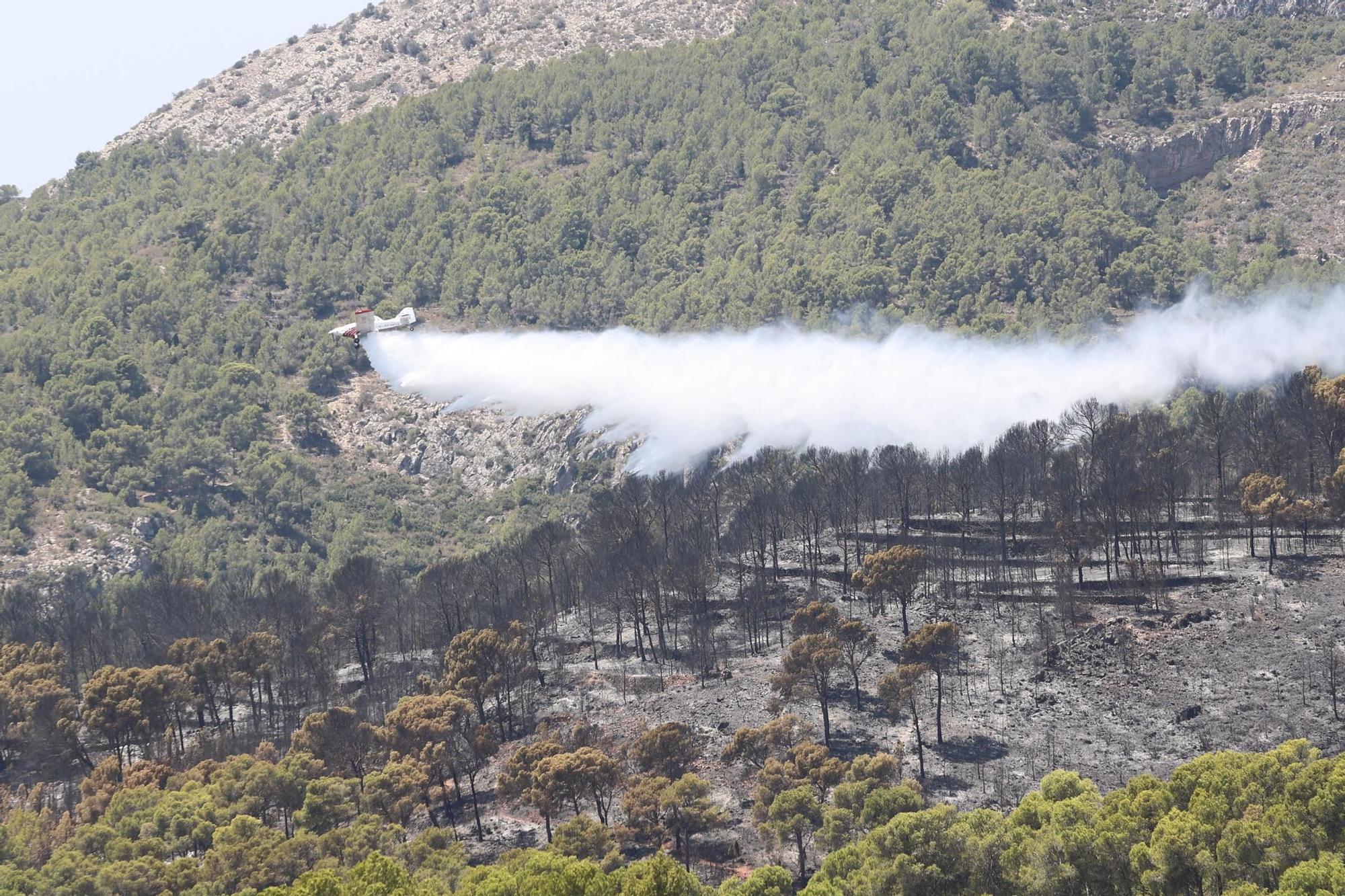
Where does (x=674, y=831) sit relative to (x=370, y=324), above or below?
below

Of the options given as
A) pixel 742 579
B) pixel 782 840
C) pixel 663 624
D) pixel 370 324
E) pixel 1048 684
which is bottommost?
pixel 782 840

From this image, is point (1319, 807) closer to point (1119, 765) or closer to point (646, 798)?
point (1119, 765)

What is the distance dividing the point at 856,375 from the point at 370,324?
4289 centimetres

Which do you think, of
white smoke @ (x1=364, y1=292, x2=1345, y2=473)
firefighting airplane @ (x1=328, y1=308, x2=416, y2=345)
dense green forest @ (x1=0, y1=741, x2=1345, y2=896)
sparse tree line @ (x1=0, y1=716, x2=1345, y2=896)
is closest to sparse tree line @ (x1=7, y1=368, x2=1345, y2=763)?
sparse tree line @ (x1=0, y1=716, x2=1345, y2=896)

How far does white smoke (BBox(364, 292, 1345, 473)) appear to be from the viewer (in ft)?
557

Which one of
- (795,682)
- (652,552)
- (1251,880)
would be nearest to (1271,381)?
(652,552)

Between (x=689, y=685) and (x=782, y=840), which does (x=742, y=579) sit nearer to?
(x=689, y=685)

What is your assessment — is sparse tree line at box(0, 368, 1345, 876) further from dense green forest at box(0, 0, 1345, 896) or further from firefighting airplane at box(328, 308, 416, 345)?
firefighting airplane at box(328, 308, 416, 345)

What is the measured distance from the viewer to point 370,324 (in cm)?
17700

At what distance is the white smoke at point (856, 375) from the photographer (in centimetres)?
16988

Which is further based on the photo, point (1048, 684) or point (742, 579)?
point (742, 579)

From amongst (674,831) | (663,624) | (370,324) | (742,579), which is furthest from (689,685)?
(370,324)

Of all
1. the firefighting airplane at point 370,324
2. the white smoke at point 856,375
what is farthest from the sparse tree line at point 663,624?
the firefighting airplane at point 370,324

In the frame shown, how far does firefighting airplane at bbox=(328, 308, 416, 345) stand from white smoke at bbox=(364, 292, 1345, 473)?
17.5 ft
